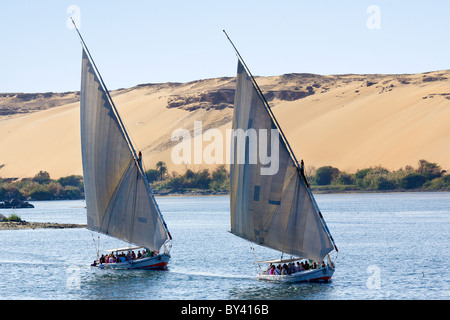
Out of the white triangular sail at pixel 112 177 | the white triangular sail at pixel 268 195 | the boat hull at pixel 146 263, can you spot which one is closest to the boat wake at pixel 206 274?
the boat hull at pixel 146 263

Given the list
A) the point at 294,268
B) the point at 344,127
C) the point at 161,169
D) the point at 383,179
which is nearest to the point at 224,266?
the point at 294,268

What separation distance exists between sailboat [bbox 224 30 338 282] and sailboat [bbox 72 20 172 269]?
686 centimetres

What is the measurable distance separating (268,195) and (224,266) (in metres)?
10.3

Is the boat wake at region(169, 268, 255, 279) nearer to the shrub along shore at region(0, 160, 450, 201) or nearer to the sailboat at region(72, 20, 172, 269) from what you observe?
the sailboat at region(72, 20, 172, 269)

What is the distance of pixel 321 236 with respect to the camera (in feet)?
127

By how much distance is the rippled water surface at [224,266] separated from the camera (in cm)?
3844

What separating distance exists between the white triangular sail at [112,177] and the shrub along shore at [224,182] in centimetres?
9027

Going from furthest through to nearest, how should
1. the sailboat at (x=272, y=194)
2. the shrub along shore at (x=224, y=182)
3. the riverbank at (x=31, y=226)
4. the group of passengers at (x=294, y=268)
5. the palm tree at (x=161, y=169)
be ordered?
the palm tree at (x=161, y=169) → the shrub along shore at (x=224, y=182) → the riverbank at (x=31, y=226) → the group of passengers at (x=294, y=268) → the sailboat at (x=272, y=194)

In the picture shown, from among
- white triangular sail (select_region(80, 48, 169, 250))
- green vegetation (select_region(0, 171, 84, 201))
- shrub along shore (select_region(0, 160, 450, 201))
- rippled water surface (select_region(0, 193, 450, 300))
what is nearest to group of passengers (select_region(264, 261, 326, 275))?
rippled water surface (select_region(0, 193, 450, 300))

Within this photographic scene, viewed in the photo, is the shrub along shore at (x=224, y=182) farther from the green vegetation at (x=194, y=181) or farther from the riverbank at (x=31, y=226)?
the riverbank at (x=31, y=226)

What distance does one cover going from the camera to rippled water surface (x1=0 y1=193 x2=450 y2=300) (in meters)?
38.4

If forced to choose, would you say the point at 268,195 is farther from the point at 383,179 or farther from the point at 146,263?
the point at 383,179

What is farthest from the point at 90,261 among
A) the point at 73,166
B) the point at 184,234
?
the point at 73,166
